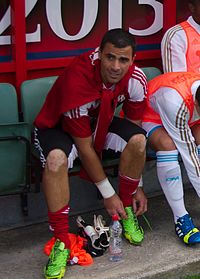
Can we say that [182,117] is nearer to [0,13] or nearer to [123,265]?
[123,265]

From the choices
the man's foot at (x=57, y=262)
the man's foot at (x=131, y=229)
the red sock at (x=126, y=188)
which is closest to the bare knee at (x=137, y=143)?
the red sock at (x=126, y=188)

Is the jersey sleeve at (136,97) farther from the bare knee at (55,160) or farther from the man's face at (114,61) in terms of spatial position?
the bare knee at (55,160)

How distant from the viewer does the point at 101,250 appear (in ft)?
14.1

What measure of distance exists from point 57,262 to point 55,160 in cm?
57

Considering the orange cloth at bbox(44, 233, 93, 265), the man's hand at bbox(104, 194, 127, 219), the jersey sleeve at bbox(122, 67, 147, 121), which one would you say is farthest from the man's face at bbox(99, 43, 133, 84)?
the orange cloth at bbox(44, 233, 93, 265)

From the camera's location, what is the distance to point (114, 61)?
4.16m

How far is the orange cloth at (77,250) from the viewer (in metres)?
4.20

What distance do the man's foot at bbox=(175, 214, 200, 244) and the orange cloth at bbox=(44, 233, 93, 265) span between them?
63 centimetres

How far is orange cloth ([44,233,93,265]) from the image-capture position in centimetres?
420

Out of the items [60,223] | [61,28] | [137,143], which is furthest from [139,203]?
[61,28]

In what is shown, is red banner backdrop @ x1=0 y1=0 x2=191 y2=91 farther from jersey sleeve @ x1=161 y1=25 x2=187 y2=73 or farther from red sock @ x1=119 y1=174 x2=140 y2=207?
red sock @ x1=119 y1=174 x2=140 y2=207

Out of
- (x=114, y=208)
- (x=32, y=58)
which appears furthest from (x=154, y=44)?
(x=114, y=208)

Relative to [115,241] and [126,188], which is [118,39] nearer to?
[126,188]

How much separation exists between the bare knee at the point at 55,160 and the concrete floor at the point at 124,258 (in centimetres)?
60
